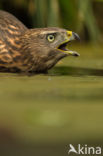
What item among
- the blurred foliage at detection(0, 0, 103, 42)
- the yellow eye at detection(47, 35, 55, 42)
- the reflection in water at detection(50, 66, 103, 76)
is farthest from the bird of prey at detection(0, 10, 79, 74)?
the blurred foliage at detection(0, 0, 103, 42)

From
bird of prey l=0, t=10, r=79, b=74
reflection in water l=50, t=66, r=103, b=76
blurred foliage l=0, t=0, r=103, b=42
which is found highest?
blurred foliage l=0, t=0, r=103, b=42

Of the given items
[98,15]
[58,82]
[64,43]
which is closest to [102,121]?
[58,82]

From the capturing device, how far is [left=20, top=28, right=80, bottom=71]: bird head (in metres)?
4.33

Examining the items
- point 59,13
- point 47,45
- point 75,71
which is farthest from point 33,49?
point 59,13

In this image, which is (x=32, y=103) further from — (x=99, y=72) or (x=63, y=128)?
(x=99, y=72)

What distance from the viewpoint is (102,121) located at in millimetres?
2441

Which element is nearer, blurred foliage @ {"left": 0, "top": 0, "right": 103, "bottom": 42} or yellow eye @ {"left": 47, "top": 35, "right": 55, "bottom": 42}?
yellow eye @ {"left": 47, "top": 35, "right": 55, "bottom": 42}

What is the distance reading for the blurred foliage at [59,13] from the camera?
21.1 ft

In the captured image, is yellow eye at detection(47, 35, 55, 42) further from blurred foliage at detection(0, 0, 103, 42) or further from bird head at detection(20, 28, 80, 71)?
blurred foliage at detection(0, 0, 103, 42)

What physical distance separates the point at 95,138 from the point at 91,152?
120 millimetres

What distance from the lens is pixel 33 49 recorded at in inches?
174

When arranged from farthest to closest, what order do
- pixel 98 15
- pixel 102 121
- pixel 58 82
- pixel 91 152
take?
pixel 98 15 → pixel 58 82 → pixel 102 121 → pixel 91 152

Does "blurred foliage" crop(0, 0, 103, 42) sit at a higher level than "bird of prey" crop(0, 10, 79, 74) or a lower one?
higher

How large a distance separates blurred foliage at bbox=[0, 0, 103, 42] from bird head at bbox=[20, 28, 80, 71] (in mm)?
1981
